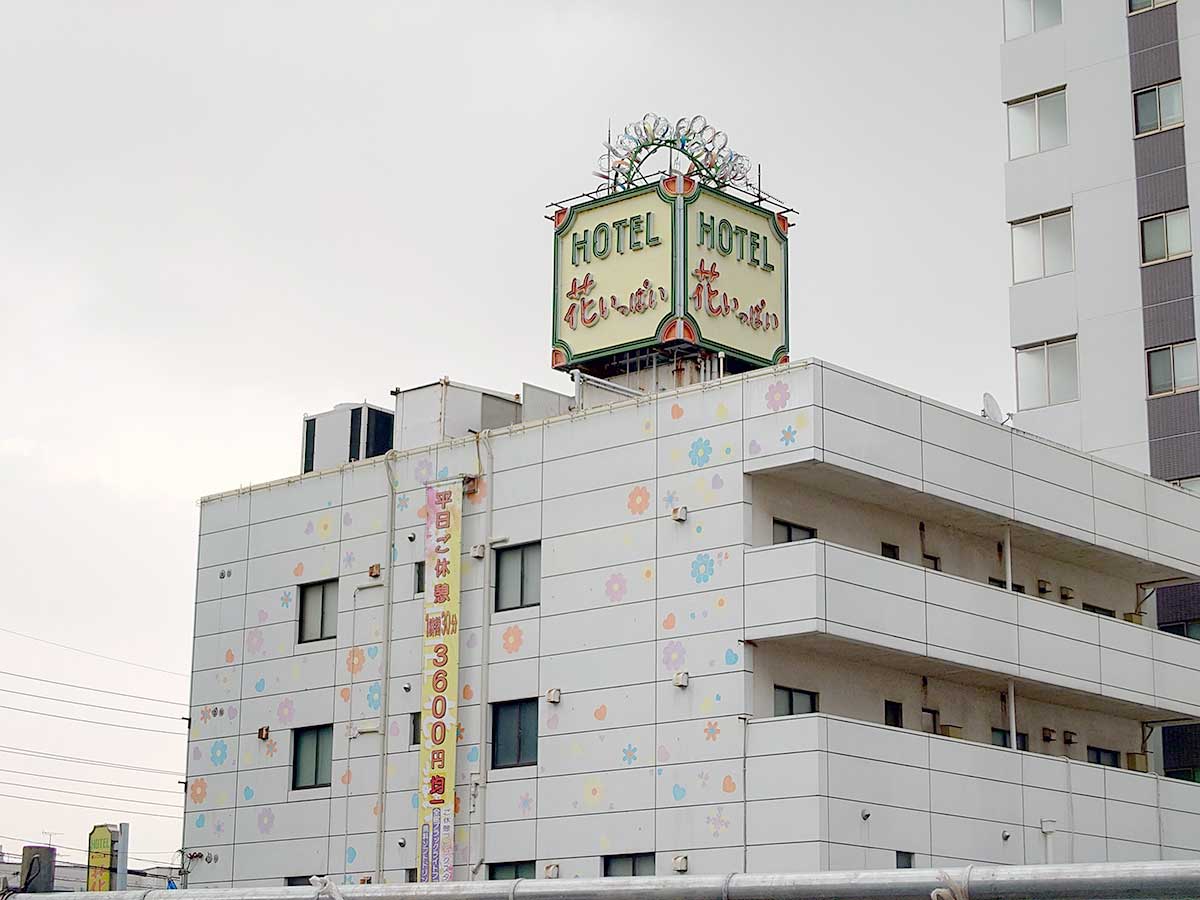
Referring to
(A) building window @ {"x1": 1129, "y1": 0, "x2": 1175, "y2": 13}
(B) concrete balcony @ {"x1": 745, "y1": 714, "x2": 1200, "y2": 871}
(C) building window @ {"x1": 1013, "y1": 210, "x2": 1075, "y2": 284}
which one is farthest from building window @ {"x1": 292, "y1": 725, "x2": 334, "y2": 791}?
(A) building window @ {"x1": 1129, "y1": 0, "x2": 1175, "y2": 13}

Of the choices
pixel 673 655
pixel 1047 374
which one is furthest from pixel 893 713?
pixel 1047 374

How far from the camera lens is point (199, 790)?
2250 inches

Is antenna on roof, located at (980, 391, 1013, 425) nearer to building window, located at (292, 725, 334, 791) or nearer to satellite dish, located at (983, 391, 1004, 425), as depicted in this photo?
satellite dish, located at (983, 391, 1004, 425)

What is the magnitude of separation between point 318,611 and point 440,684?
6628 mm

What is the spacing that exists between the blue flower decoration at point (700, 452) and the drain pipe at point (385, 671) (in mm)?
11108

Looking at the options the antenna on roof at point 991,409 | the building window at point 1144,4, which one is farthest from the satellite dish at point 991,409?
the building window at point 1144,4

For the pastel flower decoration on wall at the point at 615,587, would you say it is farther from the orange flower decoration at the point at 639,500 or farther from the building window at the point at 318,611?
the building window at the point at 318,611

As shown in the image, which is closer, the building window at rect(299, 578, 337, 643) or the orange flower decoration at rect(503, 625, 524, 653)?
the orange flower decoration at rect(503, 625, 524, 653)

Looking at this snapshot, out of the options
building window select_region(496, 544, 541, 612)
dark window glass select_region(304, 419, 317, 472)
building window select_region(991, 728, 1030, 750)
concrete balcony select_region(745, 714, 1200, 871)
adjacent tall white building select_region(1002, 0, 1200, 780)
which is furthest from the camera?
adjacent tall white building select_region(1002, 0, 1200, 780)

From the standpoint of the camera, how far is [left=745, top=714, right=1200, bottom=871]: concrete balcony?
42.2 metres

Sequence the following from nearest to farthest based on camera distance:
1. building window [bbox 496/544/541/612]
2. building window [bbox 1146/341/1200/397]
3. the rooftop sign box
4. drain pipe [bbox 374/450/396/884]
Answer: building window [bbox 496/544/541/612] < drain pipe [bbox 374/450/396/884] < the rooftop sign box < building window [bbox 1146/341/1200/397]

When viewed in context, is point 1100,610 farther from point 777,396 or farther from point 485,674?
point 485,674

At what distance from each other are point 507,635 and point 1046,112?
101 ft

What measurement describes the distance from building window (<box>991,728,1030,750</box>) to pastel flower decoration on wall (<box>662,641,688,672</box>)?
33.6 feet
